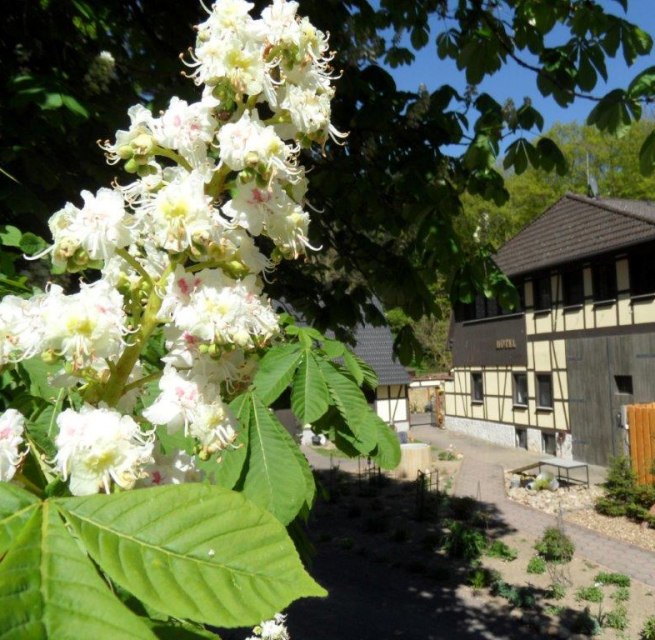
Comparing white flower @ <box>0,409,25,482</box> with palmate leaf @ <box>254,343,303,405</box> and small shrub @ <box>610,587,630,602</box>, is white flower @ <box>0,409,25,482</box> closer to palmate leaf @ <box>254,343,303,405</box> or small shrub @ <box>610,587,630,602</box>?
palmate leaf @ <box>254,343,303,405</box>

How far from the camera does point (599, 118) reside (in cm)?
362

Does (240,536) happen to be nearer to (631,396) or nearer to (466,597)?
(466,597)

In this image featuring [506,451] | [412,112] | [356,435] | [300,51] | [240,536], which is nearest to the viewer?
[240,536]

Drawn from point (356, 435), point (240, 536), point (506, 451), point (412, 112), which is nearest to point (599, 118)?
point (412, 112)

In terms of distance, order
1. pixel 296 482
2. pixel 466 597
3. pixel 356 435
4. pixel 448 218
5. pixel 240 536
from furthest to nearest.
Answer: pixel 466 597
pixel 448 218
pixel 356 435
pixel 296 482
pixel 240 536

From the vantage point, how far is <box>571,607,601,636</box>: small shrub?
787 centimetres

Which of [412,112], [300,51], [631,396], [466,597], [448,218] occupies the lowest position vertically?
[466,597]

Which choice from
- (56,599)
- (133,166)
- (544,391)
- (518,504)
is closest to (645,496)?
(518,504)

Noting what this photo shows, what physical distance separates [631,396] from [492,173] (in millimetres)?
13291

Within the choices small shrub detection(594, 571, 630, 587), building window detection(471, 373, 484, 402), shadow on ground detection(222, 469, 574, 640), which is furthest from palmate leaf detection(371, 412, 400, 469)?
building window detection(471, 373, 484, 402)

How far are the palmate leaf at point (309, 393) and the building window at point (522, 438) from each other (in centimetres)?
1966

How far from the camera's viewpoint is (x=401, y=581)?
33.1 feet

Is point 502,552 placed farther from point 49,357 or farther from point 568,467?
point 49,357

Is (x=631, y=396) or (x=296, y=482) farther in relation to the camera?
(x=631, y=396)
